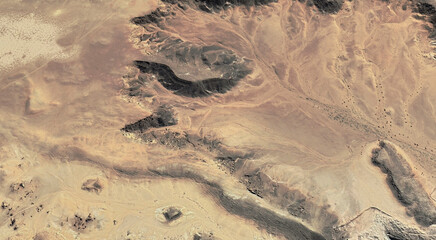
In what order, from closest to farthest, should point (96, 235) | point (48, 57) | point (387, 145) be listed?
point (96, 235) → point (387, 145) → point (48, 57)

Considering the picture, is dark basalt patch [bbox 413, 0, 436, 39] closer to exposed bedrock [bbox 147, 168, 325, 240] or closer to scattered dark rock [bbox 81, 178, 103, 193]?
exposed bedrock [bbox 147, 168, 325, 240]

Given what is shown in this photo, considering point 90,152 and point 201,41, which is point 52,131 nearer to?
point 90,152

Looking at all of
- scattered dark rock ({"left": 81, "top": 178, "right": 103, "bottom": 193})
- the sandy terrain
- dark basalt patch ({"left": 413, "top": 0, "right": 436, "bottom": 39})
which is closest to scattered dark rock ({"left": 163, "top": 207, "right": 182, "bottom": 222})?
the sandy terrain

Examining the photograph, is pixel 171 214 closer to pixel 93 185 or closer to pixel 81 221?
pixel 93 185

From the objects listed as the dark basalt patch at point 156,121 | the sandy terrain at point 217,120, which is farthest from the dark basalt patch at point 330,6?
the dark basalt patch at point 156,121

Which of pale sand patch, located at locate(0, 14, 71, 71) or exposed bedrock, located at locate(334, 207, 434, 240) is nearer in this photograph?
exposed bedrock, located at locate(334, 207, 434, 240)

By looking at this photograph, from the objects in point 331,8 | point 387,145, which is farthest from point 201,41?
point 387,145
